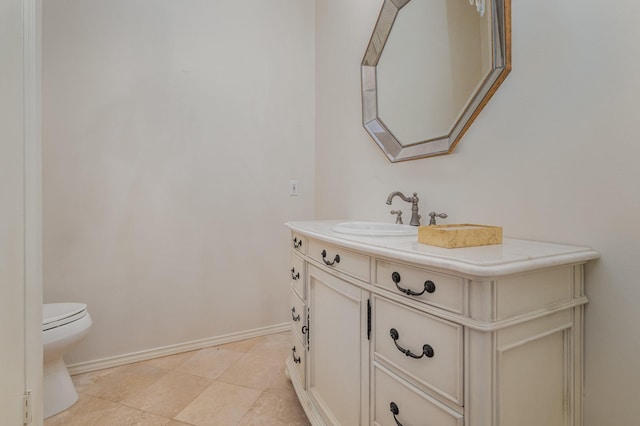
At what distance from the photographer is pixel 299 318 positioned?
57.4 inches

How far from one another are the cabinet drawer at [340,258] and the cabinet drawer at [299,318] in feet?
0.92

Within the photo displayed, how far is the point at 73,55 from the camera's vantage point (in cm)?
175

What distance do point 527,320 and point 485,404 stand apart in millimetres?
212

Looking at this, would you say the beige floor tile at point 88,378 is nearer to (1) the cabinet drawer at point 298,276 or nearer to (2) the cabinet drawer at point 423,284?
(1) the cabinet drawer at point 298,276

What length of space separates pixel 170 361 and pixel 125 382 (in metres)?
0.27

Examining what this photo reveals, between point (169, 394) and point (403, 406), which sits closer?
point (403, 406)

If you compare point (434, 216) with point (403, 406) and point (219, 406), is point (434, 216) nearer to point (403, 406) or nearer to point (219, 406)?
point (403, 406)

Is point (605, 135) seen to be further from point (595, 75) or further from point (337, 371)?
point (337, 371)

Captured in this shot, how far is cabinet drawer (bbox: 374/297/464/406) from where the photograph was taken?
2.19 ft

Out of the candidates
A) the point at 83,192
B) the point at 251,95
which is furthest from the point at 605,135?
the point at 83,192

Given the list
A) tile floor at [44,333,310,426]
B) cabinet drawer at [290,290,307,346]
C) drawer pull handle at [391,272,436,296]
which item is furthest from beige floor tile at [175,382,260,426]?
drawer pull handle at [391,272,436,296]

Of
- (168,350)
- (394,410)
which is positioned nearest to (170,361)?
(168,350)

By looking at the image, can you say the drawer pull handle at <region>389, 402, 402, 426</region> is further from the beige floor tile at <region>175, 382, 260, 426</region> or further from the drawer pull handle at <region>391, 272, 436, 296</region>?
the beige floor tile at <region>175, 382, 260, 426</region>

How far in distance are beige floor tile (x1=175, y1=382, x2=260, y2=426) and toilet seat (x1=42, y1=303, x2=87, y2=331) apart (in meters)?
0.73
